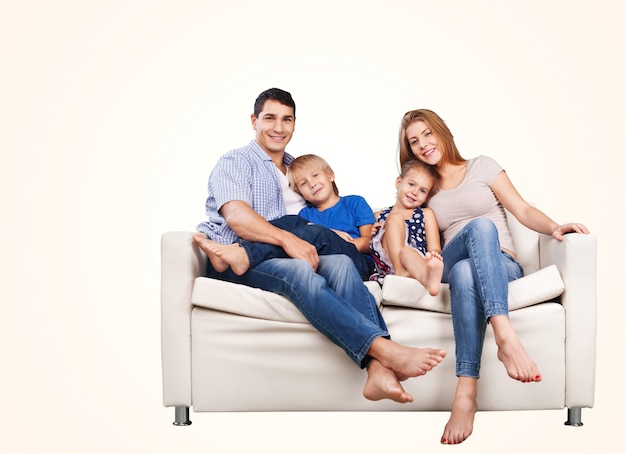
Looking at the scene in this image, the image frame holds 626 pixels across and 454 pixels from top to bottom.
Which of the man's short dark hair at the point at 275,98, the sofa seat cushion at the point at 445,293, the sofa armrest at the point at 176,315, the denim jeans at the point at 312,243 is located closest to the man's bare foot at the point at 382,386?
the sofa seat cushion at the point at 445,293

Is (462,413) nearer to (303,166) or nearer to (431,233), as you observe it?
(431,233)

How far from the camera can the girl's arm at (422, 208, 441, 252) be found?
4.18 metres

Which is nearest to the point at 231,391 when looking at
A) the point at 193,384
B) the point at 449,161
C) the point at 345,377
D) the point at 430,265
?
the point at 193,384

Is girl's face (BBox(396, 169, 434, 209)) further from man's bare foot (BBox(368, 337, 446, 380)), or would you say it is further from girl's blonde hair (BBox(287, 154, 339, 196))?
man's bare foot (BBox(368, 337, 446, 380))

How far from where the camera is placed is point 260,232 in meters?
4.02

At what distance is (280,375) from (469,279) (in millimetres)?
822

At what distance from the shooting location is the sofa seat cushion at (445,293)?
382 cm

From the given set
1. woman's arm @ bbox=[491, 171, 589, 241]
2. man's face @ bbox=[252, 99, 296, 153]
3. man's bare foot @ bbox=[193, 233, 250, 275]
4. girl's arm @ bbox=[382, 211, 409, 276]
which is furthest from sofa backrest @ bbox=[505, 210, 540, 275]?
man's bare foot @ bbox=[193, 233, 250, 275]

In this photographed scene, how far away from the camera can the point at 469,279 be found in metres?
3.69

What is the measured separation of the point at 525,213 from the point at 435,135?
21.2 inches

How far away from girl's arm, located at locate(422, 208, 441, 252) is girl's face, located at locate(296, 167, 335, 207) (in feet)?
1.56

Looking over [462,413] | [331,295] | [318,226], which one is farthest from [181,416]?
[462,413]

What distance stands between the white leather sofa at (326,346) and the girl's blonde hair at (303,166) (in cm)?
77

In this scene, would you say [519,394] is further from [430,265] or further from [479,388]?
[430,265]
